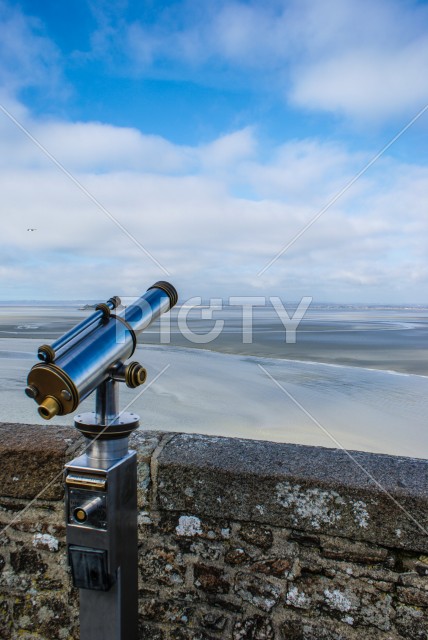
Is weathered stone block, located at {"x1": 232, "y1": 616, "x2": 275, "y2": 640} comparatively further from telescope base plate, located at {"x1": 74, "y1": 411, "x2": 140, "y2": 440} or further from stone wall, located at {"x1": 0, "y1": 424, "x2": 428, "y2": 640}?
telescope base plate, located at {"x1": 74, "y1": 411, "x2": 140, "y2": 440}

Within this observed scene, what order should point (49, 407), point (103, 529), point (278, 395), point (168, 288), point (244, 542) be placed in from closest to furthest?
point (49, 407) → point (103, 529) → point (168, 288) → point (244, 542) → point (278, 395)

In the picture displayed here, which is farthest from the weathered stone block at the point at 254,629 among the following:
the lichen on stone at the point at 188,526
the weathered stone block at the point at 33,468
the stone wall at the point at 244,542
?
the weathered stone block at the point at 33,468

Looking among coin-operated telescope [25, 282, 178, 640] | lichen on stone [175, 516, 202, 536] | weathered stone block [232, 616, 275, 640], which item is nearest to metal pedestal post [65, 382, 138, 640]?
coin-operated telescope [25, 282, 178, 640]

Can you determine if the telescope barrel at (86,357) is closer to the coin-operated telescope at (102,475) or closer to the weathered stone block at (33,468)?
the coin-operated telescope at (102,475)

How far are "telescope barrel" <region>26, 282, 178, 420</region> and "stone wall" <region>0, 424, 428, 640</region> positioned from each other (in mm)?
581

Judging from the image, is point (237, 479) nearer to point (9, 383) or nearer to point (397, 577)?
point (397, 577)

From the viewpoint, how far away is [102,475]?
1.29 meters

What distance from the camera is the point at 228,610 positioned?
1634mm

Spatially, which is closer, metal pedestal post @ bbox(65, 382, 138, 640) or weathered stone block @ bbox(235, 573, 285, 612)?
metal pedestal post @ bbox(65, 382, 138, 640)

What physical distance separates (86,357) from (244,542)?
2.81 feet

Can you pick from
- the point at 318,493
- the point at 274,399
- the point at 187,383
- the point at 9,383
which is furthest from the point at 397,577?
the point at 9,383

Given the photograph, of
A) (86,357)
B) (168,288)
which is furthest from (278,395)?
(86,357)

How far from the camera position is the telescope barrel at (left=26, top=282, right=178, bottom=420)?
118 cm

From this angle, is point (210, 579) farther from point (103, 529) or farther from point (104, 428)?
point (104, 428)
